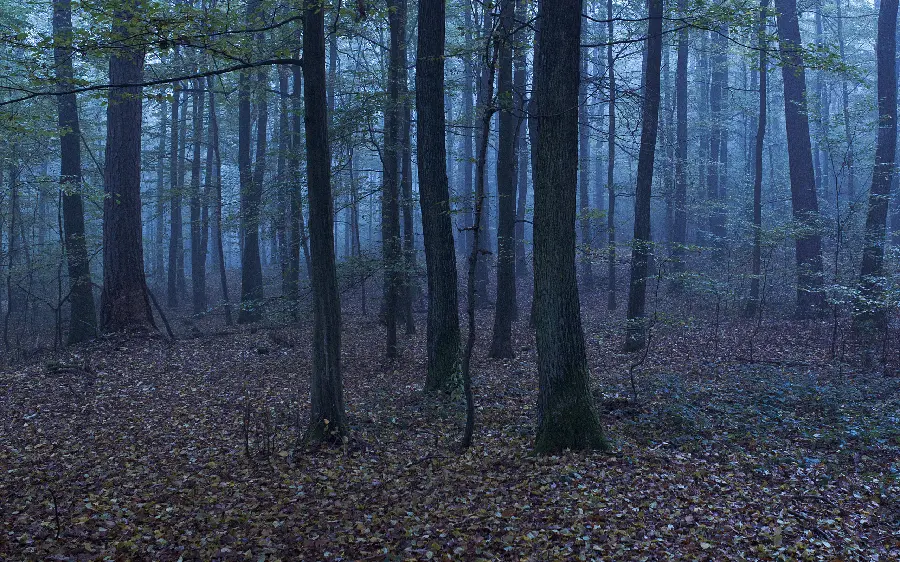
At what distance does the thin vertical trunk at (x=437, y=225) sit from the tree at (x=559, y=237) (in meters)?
3.14

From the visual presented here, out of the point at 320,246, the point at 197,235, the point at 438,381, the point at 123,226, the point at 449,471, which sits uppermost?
the point at 197,235

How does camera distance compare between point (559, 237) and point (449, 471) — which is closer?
point (559, 237)

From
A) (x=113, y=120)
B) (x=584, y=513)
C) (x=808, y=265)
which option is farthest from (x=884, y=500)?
(x=113, y=120)

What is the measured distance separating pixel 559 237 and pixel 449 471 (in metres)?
2.94

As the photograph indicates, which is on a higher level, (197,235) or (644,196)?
(644,196)

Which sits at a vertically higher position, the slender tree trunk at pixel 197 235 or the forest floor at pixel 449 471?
the slender tree trunk at pixel 197 235

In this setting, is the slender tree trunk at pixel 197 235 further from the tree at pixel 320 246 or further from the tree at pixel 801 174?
the tree at pixel 801 174

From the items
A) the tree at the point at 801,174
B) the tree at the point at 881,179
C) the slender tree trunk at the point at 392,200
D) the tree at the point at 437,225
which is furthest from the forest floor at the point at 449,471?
the tree at the point at 801,174

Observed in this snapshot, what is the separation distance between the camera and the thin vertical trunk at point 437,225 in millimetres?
9641

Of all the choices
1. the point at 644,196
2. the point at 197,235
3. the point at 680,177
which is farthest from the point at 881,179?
the point at 197,235

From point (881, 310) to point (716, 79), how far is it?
64.9 ft

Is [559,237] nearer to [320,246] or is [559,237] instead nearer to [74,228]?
[320,246]

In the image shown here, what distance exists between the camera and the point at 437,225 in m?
9.67

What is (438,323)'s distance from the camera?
984 cm
